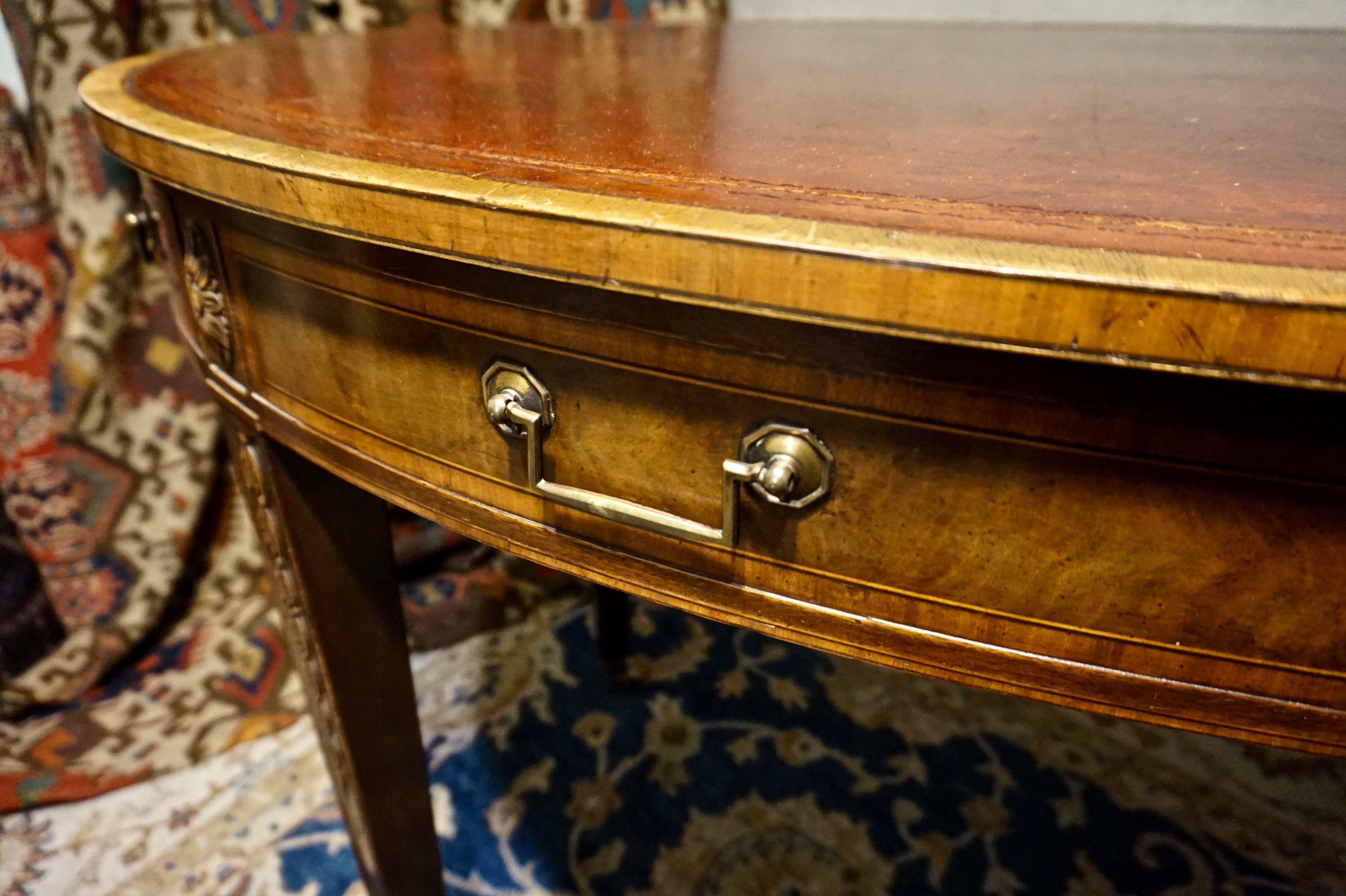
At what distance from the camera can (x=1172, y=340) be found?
19 cm

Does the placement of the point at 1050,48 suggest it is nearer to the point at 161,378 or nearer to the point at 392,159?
the point at 392,159

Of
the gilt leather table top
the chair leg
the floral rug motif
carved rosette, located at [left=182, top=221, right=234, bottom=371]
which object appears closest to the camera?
the gilt leather table top

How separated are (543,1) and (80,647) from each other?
35.2 inches

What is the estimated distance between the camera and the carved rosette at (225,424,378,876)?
18.7 inches

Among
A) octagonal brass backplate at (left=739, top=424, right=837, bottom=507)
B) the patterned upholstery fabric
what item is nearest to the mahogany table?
octagonal brass backplate at (left=739, top=424, right=837, bottom=507)

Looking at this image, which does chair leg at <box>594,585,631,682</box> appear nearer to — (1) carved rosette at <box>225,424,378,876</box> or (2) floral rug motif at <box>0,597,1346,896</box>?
(2) floral rug motif at <box>0,597,1346,896</box>

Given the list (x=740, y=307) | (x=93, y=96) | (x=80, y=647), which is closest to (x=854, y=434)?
(x=740, y=307)

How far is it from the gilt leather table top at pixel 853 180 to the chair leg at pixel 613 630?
1.91 ft

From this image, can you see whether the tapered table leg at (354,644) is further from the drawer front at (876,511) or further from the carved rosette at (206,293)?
the drawer front at (876,511)

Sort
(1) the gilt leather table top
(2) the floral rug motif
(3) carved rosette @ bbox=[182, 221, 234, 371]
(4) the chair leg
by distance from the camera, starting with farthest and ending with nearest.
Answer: (4) the chair leg, (2) the floral rug motif, (3) carved rosette @ bbox=[182, 221, 234, 371], (1) the gilt leather table top

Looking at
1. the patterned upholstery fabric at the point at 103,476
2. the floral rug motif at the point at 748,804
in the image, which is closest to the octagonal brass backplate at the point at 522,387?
the floral rug motif at the point at 748,804

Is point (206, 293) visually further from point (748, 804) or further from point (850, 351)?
point (748, 804)

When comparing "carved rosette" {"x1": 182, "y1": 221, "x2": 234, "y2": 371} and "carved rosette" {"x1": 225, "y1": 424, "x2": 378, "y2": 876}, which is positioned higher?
"carved rosette" {"x1": 182, "y1": 221, "x2": 234, "y2": 371}

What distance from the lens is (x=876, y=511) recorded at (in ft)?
0.85
